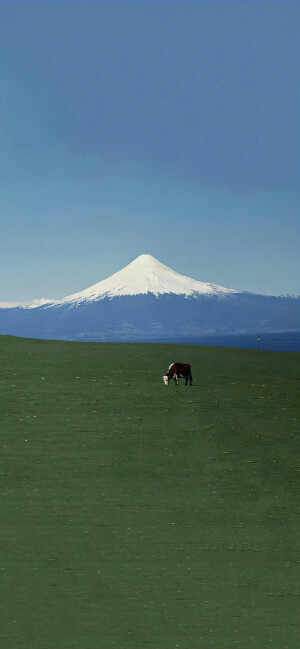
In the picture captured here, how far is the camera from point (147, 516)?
16766mm

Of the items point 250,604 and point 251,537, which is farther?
point 251,537

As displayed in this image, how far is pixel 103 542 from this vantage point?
15141 millimetres

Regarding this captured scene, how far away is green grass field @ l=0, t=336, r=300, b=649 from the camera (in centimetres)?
1174

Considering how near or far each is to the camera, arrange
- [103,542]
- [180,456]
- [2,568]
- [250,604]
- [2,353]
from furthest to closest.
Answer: [2,353], [180,456], [103,542], [2,568], [250,604]

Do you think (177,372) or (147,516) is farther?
(177,372)

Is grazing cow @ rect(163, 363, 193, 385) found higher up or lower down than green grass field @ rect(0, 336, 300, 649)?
higher up

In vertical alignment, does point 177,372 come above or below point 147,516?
above

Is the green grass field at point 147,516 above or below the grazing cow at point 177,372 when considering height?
below

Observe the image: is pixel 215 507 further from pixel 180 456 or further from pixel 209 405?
pixel 209 405

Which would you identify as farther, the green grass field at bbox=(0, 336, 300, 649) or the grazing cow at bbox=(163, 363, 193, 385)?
the grazing cow at bbox=(163, 363, 193, 385)

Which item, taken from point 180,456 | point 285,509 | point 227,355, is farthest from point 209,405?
point 227,355

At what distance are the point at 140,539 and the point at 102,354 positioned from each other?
28895 millimetres

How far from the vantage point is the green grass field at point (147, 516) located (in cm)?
1174

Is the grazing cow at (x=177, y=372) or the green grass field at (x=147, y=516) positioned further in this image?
the grazing cow at (x=177, y=372)
